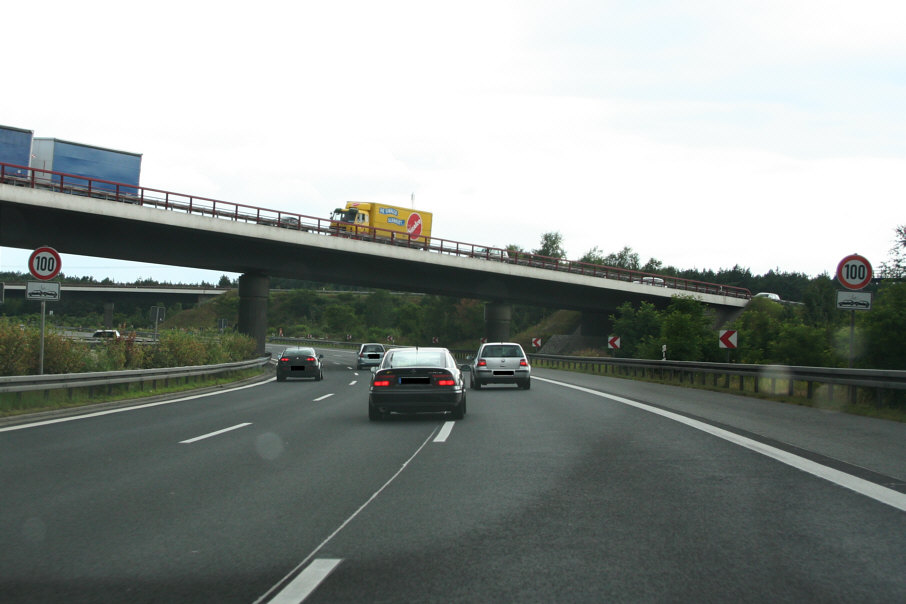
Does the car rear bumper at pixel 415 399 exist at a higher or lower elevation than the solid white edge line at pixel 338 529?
higher

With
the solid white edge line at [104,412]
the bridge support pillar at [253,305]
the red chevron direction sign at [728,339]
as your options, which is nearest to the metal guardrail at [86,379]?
the solid white edge line at [104,412]

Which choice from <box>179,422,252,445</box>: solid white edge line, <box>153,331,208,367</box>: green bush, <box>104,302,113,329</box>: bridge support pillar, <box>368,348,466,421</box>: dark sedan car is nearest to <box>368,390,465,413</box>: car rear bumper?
<box>368,348,466,421</box>: dark sedan car

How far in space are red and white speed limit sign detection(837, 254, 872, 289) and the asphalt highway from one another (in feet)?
15.3

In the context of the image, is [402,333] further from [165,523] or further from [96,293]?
[165,523]

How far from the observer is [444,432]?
11727 millimetres

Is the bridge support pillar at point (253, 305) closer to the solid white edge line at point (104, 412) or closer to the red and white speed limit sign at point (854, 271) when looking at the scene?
the solid white edge line at point (104, 412)

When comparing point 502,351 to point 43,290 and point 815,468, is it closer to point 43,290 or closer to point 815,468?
point 43,290

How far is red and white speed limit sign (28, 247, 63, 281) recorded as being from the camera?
15773 mm

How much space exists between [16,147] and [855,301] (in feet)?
101

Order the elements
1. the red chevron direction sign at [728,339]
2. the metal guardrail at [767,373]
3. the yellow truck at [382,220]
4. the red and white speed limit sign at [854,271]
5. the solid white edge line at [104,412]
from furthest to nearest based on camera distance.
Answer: the yellow truck at [382,220]
the red chevron direction sign at [728,339]
the red and white speed limit sign at [854,271]
the metal guardrail at [767,373]
the solid white edge line at [104,412]

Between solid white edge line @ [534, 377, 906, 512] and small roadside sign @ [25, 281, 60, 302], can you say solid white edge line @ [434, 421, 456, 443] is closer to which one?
solid white edge line @ [534, 377, 906, 512]

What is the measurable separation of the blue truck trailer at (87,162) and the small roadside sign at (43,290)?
61.3 ft

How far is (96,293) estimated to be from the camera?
95625mm

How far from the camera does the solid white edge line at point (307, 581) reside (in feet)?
13.2
